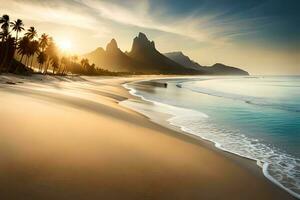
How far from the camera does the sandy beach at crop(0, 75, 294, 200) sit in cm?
551

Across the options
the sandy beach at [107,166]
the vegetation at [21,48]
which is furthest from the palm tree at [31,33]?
the sandy beach at [107,166]

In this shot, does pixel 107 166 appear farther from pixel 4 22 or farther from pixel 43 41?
pixel 43 41

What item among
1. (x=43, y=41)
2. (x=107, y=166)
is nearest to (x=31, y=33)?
(x=43, y=41)

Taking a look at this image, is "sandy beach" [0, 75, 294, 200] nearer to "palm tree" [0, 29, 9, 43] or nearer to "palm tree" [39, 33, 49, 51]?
"palm tree" [0, 29, 9, 43]

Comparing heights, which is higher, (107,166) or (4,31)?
(4,31)

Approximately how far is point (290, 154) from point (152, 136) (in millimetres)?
5111

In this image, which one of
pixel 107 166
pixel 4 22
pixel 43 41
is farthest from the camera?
pixel 43 41

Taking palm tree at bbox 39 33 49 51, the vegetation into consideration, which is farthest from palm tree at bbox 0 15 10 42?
palm tree at bbox 39 33 49 51

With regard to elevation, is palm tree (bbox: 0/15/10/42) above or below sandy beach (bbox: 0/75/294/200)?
above

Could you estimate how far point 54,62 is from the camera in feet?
364

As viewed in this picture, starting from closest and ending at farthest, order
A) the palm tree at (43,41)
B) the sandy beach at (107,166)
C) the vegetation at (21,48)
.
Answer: the sandy beach at (107,166) < the vegetation at (21,48) < the palm tree at (43,41)

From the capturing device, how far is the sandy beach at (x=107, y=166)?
5.51m

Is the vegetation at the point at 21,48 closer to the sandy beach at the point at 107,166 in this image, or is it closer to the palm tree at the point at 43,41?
the palm tree at the point at 43,41

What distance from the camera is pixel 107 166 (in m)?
7.00
